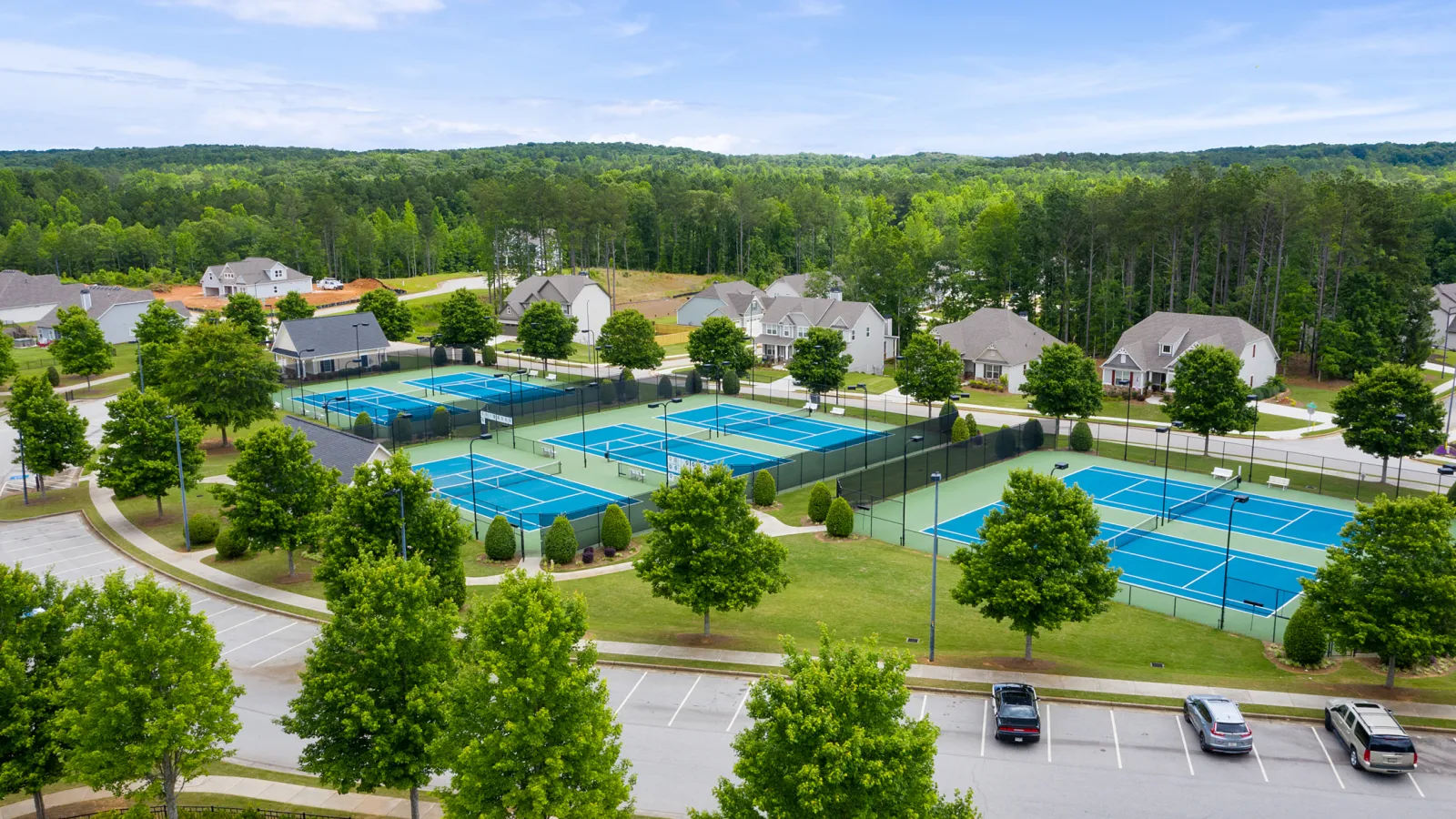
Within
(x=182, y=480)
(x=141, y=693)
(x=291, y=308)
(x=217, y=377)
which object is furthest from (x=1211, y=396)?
(x=291, y=308)

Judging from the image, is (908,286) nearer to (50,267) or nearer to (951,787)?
(951,787)

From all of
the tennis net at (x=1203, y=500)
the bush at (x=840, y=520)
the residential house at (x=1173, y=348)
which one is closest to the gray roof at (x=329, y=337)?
the bush at (x=840, y=520)

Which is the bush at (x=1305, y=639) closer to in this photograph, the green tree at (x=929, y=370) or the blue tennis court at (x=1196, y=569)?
the blue tennis court at (x=1196, y=569)

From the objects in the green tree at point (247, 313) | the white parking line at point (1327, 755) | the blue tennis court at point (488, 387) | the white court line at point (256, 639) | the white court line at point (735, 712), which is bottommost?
the white court line at point (256, 639)

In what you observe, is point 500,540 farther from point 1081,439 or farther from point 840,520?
point 1081,439

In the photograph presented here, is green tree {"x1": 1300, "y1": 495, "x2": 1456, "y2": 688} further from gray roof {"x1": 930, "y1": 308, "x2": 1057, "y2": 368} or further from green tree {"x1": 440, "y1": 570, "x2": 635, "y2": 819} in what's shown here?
gray roof {"x1": 930, "y1": 308, "x2": 1057, "y2": 368}
